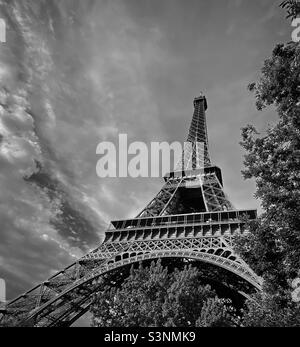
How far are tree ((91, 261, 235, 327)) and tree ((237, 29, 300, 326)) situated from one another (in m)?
6.36

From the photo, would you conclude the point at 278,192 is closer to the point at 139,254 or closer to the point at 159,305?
the point at 159,305

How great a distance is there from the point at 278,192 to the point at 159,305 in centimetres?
1108

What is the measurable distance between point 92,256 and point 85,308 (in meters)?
4.81

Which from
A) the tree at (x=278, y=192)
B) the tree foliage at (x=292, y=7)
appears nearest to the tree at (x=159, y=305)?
the tree at (x=278, y=192)

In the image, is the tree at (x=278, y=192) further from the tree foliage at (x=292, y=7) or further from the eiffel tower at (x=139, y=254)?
the eiffel tower at (x=139, y=254)

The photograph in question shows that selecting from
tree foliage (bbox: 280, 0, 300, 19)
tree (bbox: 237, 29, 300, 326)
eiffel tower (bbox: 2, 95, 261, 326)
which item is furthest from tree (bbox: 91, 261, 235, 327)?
tree foliage (bbox: 280, 0, 300, 19)

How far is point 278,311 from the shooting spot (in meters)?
9.45

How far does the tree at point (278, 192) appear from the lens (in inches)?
348

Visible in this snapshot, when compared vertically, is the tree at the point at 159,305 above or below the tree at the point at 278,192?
below

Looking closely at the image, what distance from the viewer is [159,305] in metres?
16.8

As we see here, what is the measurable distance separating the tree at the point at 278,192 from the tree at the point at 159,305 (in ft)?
20.9

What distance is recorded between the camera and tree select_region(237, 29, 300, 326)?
884 cm
